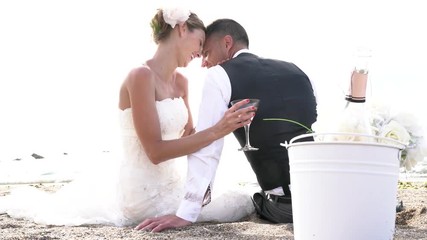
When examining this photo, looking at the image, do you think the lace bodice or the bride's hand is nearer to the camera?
the bride's hand

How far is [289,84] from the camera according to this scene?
462 centimetres

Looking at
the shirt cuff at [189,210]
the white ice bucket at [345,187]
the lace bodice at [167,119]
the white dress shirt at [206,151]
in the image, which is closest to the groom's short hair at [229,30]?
the white dress shirt at [206,151]

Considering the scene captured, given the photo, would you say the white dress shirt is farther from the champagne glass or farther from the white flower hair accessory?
the white flower hair accessory

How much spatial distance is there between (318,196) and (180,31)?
2315mm

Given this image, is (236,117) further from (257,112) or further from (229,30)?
(229,30)

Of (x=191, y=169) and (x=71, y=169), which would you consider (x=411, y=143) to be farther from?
(x=71, y=169)

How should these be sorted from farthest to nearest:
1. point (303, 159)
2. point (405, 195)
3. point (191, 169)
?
point (405, 195) → point (191, 169) → point (303, 159)

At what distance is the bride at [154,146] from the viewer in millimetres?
4781

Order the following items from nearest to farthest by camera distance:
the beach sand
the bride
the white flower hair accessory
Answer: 1. the beach sand
2. the bride
3. the white flower hair accessory

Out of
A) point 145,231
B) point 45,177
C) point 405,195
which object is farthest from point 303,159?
point 45,177

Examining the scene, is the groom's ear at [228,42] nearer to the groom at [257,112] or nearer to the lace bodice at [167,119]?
the groom at [257,112]

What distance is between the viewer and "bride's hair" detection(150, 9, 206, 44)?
5001 millimetres

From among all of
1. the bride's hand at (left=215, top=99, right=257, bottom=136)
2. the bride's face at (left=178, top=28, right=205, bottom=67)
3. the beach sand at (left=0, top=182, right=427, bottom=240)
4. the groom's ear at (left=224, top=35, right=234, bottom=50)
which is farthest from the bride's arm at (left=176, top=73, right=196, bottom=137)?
the bride's hand at (left=215, top=99, right=257, bottom=136)

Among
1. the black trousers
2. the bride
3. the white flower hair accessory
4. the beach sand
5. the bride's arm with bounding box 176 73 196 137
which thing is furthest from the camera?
the bride's arm with bounding box 176 73 196 137
